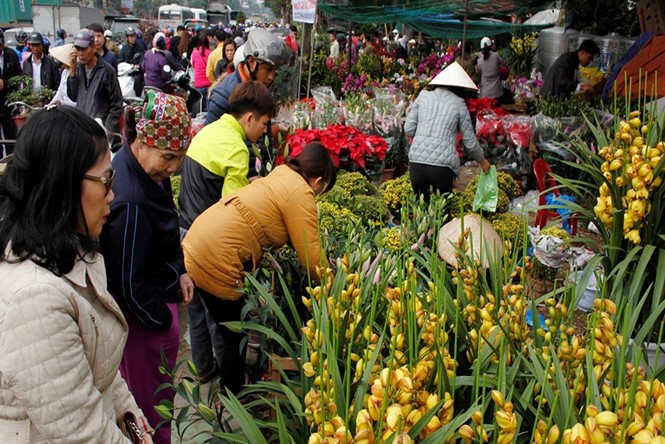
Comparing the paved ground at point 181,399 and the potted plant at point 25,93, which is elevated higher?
the potted plant at point 25,93

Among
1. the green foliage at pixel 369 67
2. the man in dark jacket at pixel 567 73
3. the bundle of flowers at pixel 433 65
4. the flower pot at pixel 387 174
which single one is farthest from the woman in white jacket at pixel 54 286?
the green foliage at pixel 369 67

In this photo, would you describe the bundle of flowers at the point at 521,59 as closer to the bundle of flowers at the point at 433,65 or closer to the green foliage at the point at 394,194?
the bundle of flowers at the point at 433,65

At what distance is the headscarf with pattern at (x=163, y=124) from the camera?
2424 mm

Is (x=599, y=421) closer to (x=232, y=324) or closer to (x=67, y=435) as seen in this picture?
(x=67, y=435)

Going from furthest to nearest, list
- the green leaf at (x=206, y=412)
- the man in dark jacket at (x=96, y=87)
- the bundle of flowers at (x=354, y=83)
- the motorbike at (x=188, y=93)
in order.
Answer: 1. the bundle of flowers at (x=354, y=83)
2. the motorbike at (x=188, y=93)
3. the man in dark jacket at (x=96, y=87)
4. the green leaf at (x=206, y=412)

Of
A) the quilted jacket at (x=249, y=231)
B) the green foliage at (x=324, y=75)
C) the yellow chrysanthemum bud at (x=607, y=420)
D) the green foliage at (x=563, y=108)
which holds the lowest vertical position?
the quilted jacket at (x=249, y=231)

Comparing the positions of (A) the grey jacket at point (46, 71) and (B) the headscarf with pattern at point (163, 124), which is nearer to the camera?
(B) the headscarf with pattern at point (163, 124)

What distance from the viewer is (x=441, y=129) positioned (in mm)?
4969

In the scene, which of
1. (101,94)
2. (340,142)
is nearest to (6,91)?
(101,94)

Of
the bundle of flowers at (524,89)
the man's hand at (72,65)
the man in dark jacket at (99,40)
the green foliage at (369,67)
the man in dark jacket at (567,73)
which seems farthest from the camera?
the green foliage at (369,67)

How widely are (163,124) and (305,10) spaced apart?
19.3 feet

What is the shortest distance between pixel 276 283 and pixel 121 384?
1.06 metres

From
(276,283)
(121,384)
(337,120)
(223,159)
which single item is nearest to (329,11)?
(337,120)

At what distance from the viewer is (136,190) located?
7.91 feet
